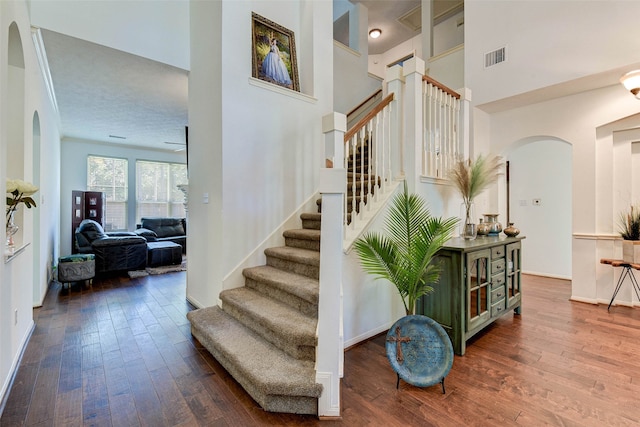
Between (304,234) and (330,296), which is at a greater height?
(304,234)

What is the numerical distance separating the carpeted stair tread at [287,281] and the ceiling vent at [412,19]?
6.42 meters

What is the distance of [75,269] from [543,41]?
7146 mm

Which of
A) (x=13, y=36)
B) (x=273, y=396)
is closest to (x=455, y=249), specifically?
(x=273, y=396)

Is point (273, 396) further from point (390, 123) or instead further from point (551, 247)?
point (551, 247)

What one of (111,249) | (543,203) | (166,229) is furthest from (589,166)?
(166,229)

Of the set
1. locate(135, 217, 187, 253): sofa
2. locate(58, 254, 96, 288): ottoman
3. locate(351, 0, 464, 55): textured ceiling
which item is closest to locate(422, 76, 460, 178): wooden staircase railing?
locate(351, 0, 464, 55): textured ceiling

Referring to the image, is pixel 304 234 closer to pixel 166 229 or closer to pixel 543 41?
pixel 543 41


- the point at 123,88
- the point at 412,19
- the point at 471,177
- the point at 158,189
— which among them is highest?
the point at 412,19

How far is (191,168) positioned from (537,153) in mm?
5922

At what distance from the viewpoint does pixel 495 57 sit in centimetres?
412

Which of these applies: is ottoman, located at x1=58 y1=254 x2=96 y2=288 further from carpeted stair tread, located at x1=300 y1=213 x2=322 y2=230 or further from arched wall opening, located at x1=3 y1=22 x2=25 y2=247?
carpeted stair tread, located at x1=300 y1=213 x2=322 y2=230

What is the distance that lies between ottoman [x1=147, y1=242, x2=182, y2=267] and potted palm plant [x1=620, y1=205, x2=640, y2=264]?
717 cm

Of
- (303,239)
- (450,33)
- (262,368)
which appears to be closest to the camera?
(262,368)

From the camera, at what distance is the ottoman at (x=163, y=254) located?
5863mm
